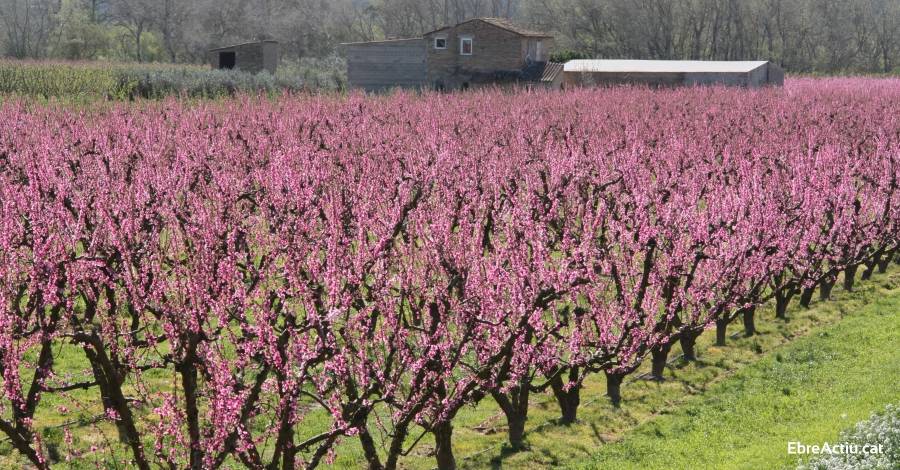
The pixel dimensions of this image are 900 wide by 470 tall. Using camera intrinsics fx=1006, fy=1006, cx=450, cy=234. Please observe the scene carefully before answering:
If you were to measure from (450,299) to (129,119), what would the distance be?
16777 millimetres

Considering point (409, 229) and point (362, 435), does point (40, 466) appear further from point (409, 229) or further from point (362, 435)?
point (409, 229)

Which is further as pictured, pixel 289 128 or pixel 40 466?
pixel 289 128

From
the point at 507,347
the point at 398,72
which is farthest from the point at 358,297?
the point at 398,72

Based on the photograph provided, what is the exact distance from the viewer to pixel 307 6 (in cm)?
10681

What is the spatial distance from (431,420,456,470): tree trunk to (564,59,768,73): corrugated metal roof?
4428 centimetres

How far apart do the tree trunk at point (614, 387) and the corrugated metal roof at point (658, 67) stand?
138 feet

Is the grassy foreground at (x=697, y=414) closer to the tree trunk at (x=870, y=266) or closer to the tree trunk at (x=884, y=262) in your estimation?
the tree trunk at (x=870, y=266)

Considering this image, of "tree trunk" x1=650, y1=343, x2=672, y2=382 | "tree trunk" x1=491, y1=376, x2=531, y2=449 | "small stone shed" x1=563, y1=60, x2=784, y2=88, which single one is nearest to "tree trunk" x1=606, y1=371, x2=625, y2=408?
"tree trunk" x1=650, y1=343, x2=672, y2=382

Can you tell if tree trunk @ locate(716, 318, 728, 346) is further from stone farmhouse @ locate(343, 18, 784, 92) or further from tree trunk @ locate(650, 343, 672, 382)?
stone farmhouse @ locate(343, 18, 784, 92)

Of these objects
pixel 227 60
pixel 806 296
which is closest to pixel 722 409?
pixel 806 296

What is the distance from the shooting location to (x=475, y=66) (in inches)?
1977

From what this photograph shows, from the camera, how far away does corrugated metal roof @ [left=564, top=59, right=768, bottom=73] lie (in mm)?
51438

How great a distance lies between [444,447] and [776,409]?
12.6ft

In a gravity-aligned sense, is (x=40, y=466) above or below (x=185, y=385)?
below
